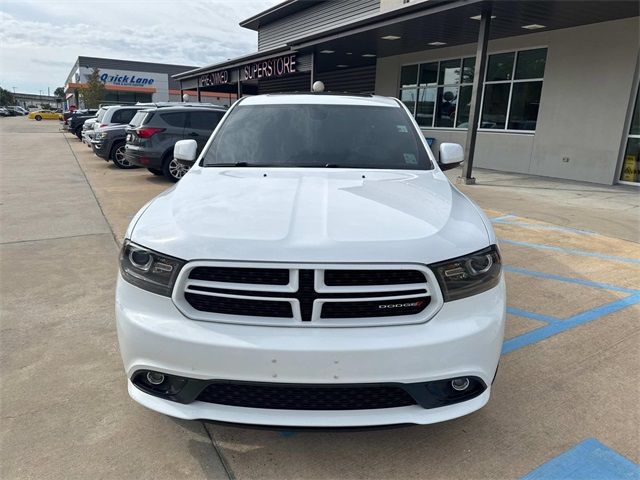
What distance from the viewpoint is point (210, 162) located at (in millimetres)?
3336

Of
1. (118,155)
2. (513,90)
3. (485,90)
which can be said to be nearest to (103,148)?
(118,155)

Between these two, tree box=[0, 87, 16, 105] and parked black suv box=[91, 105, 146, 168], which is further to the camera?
tree box=[0, 87, 16, 105]

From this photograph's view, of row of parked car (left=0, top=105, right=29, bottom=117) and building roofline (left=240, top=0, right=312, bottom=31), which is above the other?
building roofline (left=240, top=0, right=312, bottom=31)

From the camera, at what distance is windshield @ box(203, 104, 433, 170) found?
3.32 meters

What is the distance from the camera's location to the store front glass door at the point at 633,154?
10.7m

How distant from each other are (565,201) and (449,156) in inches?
262

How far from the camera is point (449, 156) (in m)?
3.69

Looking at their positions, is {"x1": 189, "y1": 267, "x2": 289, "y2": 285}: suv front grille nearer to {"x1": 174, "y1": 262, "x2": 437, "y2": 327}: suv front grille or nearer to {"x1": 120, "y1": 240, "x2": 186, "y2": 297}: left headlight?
{"x1": 174, "y1": 262, "x2": 437, "y2": 327}: suv front grille

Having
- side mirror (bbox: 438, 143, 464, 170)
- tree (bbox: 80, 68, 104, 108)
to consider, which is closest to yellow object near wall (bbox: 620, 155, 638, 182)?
side mirror (bbox: 438, 143, 464, 170)

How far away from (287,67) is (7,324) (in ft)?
52.2

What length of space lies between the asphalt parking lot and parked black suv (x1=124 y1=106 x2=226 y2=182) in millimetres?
5911

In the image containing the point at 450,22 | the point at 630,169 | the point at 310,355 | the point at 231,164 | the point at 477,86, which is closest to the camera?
the point at 310,355

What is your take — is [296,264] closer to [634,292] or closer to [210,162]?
[210,162]

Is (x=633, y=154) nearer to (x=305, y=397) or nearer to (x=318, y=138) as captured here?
(x=318, y=138)
